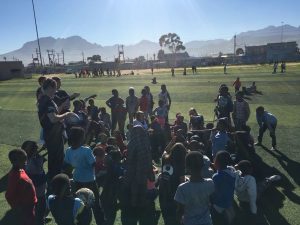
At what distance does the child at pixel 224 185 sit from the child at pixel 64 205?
244 centimetres

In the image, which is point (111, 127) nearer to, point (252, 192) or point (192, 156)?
point (252, 192)

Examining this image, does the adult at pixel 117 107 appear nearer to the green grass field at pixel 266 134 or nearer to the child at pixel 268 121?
the green grass field at pixel 266 134

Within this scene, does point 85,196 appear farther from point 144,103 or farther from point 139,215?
point 144,103

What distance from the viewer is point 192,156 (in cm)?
508

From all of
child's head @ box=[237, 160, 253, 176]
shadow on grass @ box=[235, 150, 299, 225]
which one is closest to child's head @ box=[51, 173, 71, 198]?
shadow on grass @ box=[235, 150, 299, 225]

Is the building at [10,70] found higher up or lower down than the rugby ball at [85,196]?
lower down

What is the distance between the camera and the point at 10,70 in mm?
73688

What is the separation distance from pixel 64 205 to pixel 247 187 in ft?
13.0

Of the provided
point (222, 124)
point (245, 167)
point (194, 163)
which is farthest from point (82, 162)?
point (222, 124)

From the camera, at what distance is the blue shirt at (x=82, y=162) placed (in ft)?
21.3

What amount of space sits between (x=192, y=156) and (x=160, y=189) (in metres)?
2.93

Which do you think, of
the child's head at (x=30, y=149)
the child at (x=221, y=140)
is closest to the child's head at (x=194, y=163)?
the child's head at (x=30, y=149)

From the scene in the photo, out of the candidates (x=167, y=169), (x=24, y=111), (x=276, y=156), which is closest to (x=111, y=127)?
(x=276, y=156)

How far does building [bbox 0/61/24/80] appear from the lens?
238 ft
